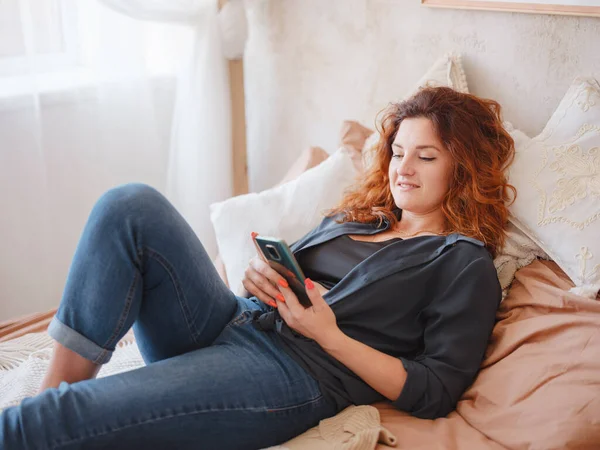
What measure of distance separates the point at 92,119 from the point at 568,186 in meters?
1.49

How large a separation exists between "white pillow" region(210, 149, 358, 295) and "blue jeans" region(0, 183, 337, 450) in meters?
0.33

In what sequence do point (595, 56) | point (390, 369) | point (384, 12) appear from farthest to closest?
1. point (384, 12)
2. point (595, 56)
3. point (390, 369)

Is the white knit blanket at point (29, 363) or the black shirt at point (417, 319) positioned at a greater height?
the black shirt at point (417, 319)

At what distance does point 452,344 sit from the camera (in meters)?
1.27

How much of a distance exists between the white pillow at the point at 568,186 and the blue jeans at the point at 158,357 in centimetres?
57

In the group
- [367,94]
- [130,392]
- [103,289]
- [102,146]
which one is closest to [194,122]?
[102,146]

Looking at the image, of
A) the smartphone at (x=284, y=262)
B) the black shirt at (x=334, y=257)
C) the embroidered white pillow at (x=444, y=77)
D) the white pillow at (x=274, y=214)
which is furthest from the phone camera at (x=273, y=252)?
the embroidered white pillow at (x=444, y=77)

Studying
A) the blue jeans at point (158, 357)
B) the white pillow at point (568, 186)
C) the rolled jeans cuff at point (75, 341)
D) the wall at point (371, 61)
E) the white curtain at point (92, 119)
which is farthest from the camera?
the white curtain at point (92, 119)

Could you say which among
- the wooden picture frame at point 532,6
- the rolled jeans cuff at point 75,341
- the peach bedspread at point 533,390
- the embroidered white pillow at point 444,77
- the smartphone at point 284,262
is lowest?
the peach bedspread at point 533,390

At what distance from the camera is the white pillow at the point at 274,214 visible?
175 cm

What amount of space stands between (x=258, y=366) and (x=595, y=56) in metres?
1.07

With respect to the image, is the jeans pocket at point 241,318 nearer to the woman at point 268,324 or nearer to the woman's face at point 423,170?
the woman at point 268,324

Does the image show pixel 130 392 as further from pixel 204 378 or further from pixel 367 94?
pixel 367 94

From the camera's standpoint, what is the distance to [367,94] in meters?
2.15
